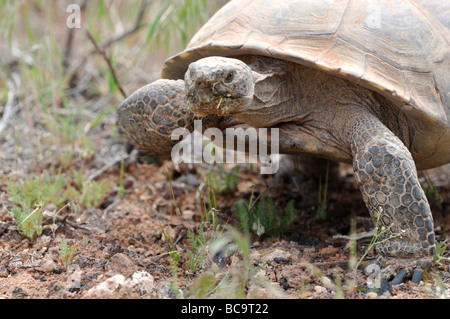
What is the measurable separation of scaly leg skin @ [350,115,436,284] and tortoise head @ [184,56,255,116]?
32.3 inches

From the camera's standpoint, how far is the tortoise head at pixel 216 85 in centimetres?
250

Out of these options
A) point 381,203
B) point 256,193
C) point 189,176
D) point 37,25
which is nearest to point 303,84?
point 381,203

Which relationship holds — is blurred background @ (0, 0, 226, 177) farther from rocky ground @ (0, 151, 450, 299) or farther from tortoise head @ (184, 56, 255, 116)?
tortoise head @ (184, 56, 255, 116)

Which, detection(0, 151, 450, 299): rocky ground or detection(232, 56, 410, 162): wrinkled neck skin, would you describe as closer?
detection(0, 151, 450, 299): rocky ground

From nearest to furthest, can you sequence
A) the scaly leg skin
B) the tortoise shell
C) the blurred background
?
the scaly leg skin
the tortoise shell
the blurred background

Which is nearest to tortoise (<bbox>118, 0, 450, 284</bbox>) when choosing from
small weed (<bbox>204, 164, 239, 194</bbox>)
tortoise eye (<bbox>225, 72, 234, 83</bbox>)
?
tortoise eye (<bbox>225, 72, 234, 83</bbox>)

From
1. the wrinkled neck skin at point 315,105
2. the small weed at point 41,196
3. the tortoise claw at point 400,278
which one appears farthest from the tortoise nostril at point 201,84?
the tortoise claw at point 400,278

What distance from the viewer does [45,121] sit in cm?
462

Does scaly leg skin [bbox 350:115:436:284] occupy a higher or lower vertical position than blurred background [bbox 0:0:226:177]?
lower

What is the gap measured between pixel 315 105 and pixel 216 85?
94 cm

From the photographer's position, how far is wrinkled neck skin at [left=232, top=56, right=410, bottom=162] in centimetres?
303
